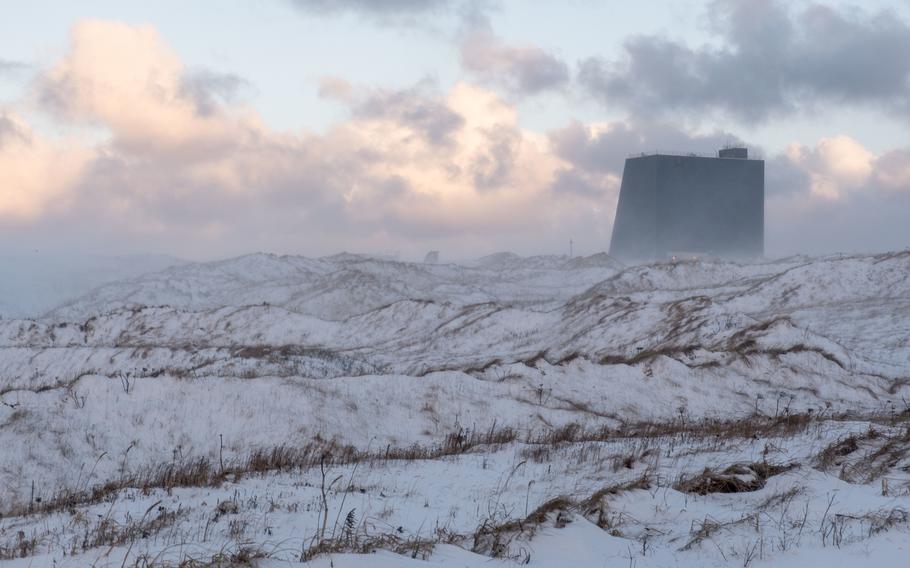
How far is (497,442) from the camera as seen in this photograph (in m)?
15.1

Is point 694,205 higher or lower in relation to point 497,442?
higher

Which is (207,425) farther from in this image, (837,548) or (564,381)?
(837,548)

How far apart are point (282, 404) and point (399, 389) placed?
4.19 metres

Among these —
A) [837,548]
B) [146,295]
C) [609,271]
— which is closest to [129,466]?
[837,548]

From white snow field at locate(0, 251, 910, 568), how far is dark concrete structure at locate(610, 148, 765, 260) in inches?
3643

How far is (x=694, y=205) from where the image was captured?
157m

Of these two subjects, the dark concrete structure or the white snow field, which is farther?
the dark concrete structure

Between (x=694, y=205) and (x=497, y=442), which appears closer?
(x=497, y=442)

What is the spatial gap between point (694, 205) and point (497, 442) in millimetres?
150919

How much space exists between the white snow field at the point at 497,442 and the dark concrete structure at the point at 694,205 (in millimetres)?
92526

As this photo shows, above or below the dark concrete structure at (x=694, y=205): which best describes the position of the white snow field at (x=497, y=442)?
below

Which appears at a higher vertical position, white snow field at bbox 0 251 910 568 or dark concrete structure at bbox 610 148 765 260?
dark concrete structure at bbox 610 148 765 260

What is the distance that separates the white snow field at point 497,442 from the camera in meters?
6.87

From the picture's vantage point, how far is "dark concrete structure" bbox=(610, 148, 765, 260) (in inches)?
6166
